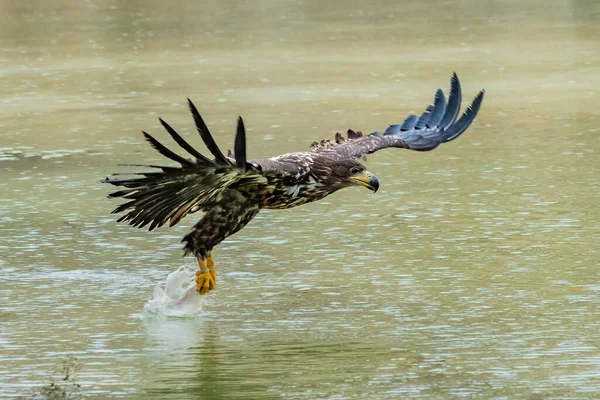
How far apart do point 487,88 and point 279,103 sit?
91.9 inches

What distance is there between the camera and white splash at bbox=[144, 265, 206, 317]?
7391 mm

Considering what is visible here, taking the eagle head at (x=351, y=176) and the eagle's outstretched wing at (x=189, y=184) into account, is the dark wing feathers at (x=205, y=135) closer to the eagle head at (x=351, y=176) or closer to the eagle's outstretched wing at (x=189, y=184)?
the eagle's outstretched wing at (x=189, y=184)

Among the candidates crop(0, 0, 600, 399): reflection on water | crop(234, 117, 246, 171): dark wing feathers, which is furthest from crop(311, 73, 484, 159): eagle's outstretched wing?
crop(234, 117, 246, 171): dark wing feathers

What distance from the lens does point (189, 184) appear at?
21.8 ft

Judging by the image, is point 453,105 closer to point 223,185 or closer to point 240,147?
point 223,185

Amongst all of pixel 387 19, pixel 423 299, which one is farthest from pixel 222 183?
pixel 387 19

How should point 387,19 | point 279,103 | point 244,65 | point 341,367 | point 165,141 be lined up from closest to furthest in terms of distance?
point 341,367 < point 165,141 < point 279,103 < point 244,65 < point 387,19

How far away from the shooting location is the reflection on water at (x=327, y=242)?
6348 mm

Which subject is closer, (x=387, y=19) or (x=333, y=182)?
(x=333, y=182)

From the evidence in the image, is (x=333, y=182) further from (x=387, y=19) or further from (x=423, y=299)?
(x=387, y=19)

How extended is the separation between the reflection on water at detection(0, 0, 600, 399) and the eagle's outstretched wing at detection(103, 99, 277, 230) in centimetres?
62

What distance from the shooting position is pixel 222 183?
6.69 m

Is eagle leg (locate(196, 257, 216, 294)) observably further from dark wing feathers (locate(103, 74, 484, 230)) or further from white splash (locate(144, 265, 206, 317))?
dark wing feathers (locate(103, 74, 484, 230))

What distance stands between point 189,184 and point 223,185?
170mm
